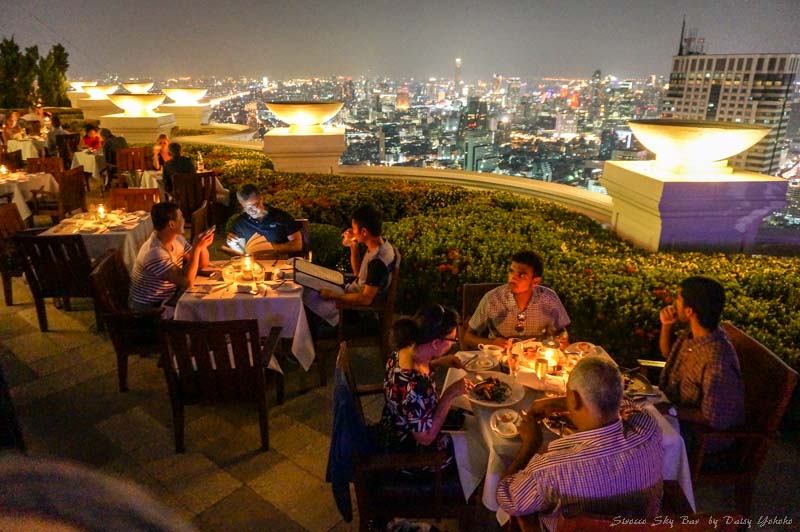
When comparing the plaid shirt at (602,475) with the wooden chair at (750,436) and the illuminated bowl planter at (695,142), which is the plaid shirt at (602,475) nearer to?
the wooden chair at (750,436)

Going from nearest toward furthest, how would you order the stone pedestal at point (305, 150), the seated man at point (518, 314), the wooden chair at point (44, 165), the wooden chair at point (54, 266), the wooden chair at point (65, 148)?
the seated man at point (518, 314), the wooden chair at point (54, 266), the wooden chair at point (44, 165), the stone pedestal at point (305, 150), the wooden chair at point (65, 148)

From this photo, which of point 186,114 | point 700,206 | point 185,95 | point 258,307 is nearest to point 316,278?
point 258,307

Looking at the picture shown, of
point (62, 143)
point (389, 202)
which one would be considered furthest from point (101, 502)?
point (62, 143)

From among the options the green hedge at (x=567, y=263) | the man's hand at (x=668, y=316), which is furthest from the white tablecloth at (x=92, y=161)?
the man's hand at (x=668, y=316)

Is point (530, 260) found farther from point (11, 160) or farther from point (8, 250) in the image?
point (11, 160)

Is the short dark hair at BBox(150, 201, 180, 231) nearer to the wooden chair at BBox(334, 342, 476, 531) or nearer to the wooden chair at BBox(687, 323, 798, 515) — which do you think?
the wooden chair at BBox(334, 342, 476, 531)

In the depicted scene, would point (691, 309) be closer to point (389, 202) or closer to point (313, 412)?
point (313, 412)

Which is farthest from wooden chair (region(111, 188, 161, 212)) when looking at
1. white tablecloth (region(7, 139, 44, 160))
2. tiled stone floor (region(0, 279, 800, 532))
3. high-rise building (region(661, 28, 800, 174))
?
high-rise building (region(661, 28, 800, 174))
